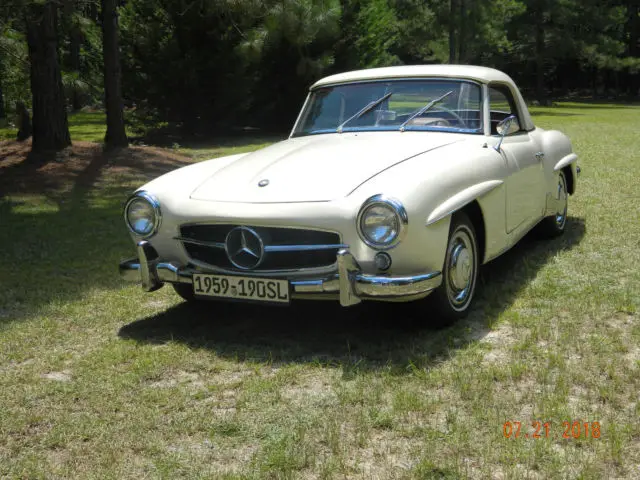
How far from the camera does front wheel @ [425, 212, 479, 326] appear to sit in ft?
14.8

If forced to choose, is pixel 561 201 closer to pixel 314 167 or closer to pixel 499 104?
pixel 499 104

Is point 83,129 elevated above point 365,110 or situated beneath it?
situated beneath

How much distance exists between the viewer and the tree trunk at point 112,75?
14891 millimetres

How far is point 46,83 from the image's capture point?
13.5 meters

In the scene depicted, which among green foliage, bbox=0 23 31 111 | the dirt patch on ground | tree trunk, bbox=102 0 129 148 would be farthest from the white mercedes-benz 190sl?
tree trunk, bbox=102 0 129 148

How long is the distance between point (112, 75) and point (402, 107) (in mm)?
10777

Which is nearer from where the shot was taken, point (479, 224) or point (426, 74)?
point (479, 224)

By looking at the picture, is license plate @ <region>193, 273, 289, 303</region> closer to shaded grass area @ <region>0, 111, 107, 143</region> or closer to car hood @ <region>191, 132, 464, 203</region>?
car hood @ <region>191, 132, 464, 203</region>

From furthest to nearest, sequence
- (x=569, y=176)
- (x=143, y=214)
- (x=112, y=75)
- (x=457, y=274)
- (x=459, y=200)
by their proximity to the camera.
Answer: (x=112, y=75) < (x=569, y=176) < (x=143, y=214) < (x=457, y=274) < (x=459, y=200)

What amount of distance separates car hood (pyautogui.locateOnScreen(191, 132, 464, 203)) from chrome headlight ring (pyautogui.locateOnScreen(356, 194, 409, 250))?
0.19 meters

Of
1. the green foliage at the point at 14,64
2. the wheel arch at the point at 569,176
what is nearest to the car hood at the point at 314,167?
the wheel arch at the point at 569,176

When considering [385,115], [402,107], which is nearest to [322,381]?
[385,115]

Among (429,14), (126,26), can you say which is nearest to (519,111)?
(126,26)

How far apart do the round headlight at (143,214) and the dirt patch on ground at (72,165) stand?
7249 millimetres
